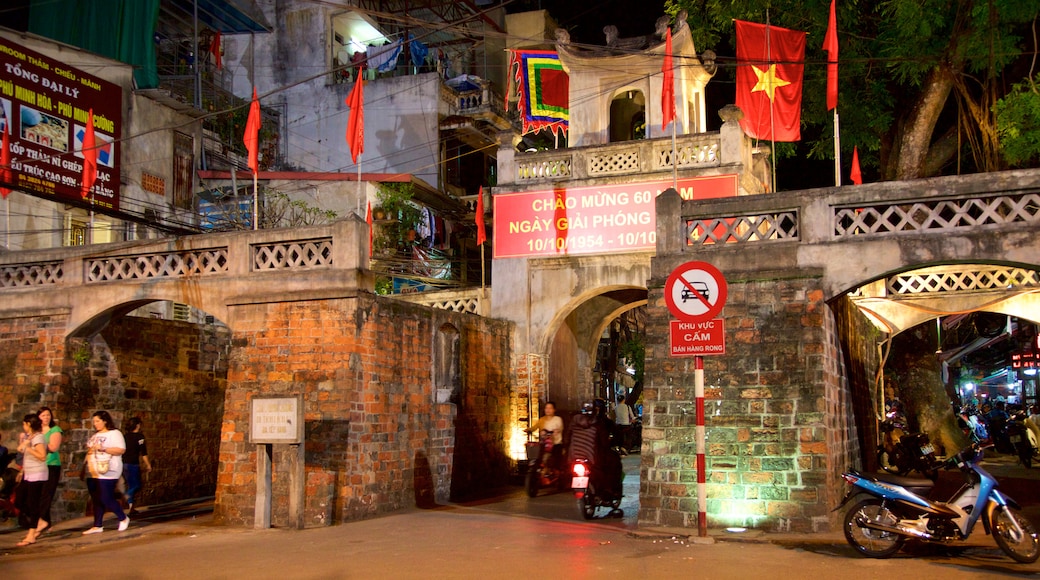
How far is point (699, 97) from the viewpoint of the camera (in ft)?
62.0

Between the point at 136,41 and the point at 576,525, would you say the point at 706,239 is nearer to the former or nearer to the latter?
the point at 576,525

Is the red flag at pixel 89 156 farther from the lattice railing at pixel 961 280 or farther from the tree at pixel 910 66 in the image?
the lattice railing at pixel 961 280

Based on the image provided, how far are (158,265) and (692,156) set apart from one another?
9.19 m

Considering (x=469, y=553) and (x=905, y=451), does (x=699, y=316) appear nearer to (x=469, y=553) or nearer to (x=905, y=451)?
(x=469, y=553)

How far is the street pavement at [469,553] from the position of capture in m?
7.82

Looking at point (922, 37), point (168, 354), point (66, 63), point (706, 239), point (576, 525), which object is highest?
point (66, 63)

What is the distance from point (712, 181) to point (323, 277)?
7.58 meters

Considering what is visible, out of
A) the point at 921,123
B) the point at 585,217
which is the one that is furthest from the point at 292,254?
the point at 921,123

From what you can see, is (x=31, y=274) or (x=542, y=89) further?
(x=542, y=89)

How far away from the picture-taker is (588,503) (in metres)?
11.8

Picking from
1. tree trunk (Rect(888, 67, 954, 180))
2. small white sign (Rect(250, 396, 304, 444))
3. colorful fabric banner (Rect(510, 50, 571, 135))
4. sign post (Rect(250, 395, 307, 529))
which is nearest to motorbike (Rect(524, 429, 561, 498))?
sign post (Rect(250, 395, 307, 529))

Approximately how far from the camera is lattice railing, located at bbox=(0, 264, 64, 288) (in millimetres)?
13336

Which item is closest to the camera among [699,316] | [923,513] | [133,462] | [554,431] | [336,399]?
[923,513]

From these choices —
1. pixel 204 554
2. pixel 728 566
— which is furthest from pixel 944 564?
pixel 204 554
